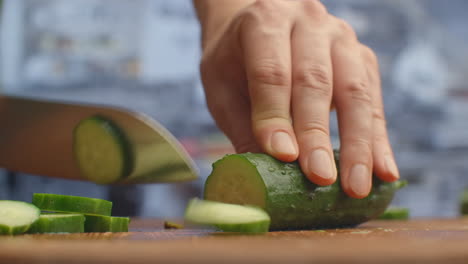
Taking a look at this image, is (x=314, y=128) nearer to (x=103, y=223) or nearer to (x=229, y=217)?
(x=229, y=217)

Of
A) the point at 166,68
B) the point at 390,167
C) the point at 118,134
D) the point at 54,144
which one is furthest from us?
the point at 166,68

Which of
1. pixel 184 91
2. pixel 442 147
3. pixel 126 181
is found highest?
pixel 184 91

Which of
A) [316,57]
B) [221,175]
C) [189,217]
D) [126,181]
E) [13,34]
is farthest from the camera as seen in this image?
[13,34]

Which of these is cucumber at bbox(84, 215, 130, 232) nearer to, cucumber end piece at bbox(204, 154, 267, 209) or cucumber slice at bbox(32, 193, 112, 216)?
cucumber slice at bbox(32, 193, 112, 216)

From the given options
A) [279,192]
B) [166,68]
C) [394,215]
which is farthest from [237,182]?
[166,68]

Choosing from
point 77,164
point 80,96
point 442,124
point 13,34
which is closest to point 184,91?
point 80,96

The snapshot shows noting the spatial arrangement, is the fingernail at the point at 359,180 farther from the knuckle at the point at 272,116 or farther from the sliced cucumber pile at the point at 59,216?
the sliced cucumber pile at the point at 59,216

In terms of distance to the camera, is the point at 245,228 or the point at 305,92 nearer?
the point at 245,228

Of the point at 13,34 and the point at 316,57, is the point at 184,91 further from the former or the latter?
the point at 316,57

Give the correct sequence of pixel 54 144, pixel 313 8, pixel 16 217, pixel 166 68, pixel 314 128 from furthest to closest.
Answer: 1. pixel 166 68
2. pixel 54 144
3. pixel 313 8
4. pixel 314 128
5. pixel 16 217
